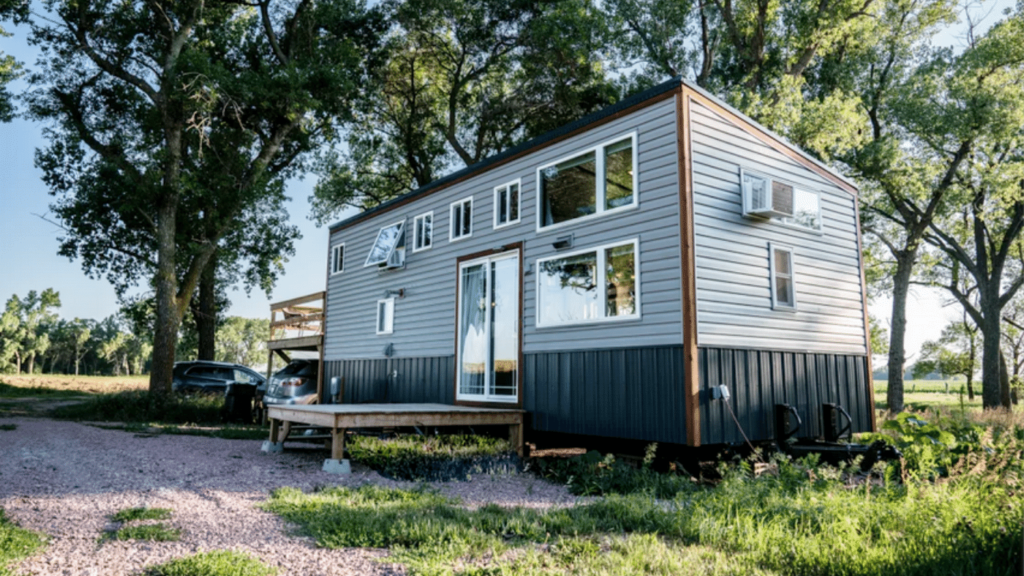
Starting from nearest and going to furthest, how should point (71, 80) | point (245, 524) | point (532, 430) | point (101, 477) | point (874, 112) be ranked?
point (245, 524) → point (101, 477) → point (532, 430) → point (71, 80) → point (874, 112)

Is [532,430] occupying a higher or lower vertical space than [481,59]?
lower

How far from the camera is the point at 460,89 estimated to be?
2077cm

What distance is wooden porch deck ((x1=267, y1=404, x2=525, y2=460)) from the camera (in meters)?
7.25

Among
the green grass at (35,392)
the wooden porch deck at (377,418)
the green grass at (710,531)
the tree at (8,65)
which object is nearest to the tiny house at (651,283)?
the wooden porch deck at (377,418)

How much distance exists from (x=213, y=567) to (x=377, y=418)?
4414mm

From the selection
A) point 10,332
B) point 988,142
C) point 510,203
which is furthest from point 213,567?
point 10,332

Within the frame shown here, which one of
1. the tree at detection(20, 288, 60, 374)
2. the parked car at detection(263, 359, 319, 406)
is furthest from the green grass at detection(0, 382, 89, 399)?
the tree at detection(20, 288, 60, 374)

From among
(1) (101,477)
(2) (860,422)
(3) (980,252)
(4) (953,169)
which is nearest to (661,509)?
(1) (101,477)

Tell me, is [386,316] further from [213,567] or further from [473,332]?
[213,567]

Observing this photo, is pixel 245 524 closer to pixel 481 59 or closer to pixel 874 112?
pixel 481 59

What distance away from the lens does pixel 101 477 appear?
6.07 meters

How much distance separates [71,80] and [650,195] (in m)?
15.6

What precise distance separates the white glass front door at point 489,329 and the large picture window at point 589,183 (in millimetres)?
963

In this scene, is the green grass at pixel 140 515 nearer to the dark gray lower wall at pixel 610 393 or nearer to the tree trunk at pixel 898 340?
the dark gray lower wall at pixel 610 393
